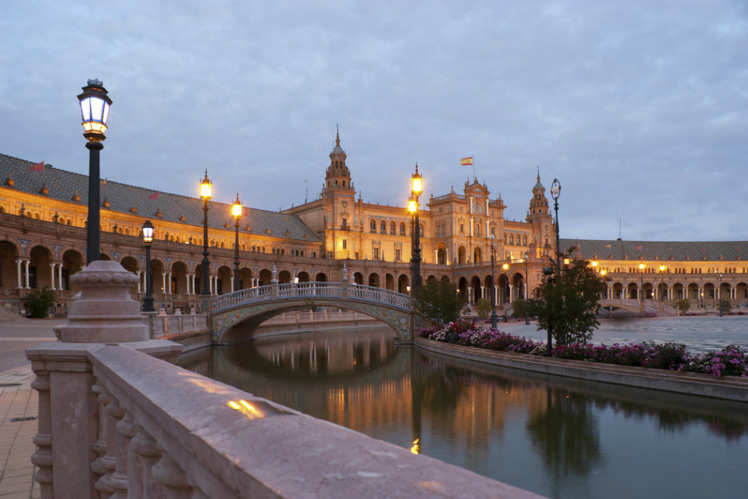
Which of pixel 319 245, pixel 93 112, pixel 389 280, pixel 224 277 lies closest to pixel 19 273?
pixel 224 277

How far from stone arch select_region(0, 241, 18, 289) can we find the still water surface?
3161cm

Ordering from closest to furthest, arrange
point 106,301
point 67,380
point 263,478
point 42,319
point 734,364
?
point 263,478, point 67,380, point 106,301, point 734,364, point 42,319

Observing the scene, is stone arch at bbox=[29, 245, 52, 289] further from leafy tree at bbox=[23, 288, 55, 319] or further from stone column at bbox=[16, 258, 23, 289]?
leafy tree at bbox=[23, 288, 55, 319]

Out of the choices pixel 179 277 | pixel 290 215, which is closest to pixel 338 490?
pixel 179 277

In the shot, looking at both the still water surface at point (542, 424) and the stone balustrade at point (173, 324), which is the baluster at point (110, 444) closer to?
the still water surface at point (542, 424)

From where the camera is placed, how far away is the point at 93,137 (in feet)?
23.9

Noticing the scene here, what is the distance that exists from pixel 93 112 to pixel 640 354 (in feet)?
44.9

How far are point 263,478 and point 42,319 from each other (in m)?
39.0

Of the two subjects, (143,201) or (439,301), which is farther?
(143,201)

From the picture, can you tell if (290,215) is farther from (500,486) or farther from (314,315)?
(500,486)

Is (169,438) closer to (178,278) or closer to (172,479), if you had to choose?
(172,479)

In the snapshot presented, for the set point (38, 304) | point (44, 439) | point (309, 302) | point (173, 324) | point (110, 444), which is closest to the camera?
point (110, 444)

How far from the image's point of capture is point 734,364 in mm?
11727

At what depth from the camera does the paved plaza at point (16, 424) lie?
6.23 meters
